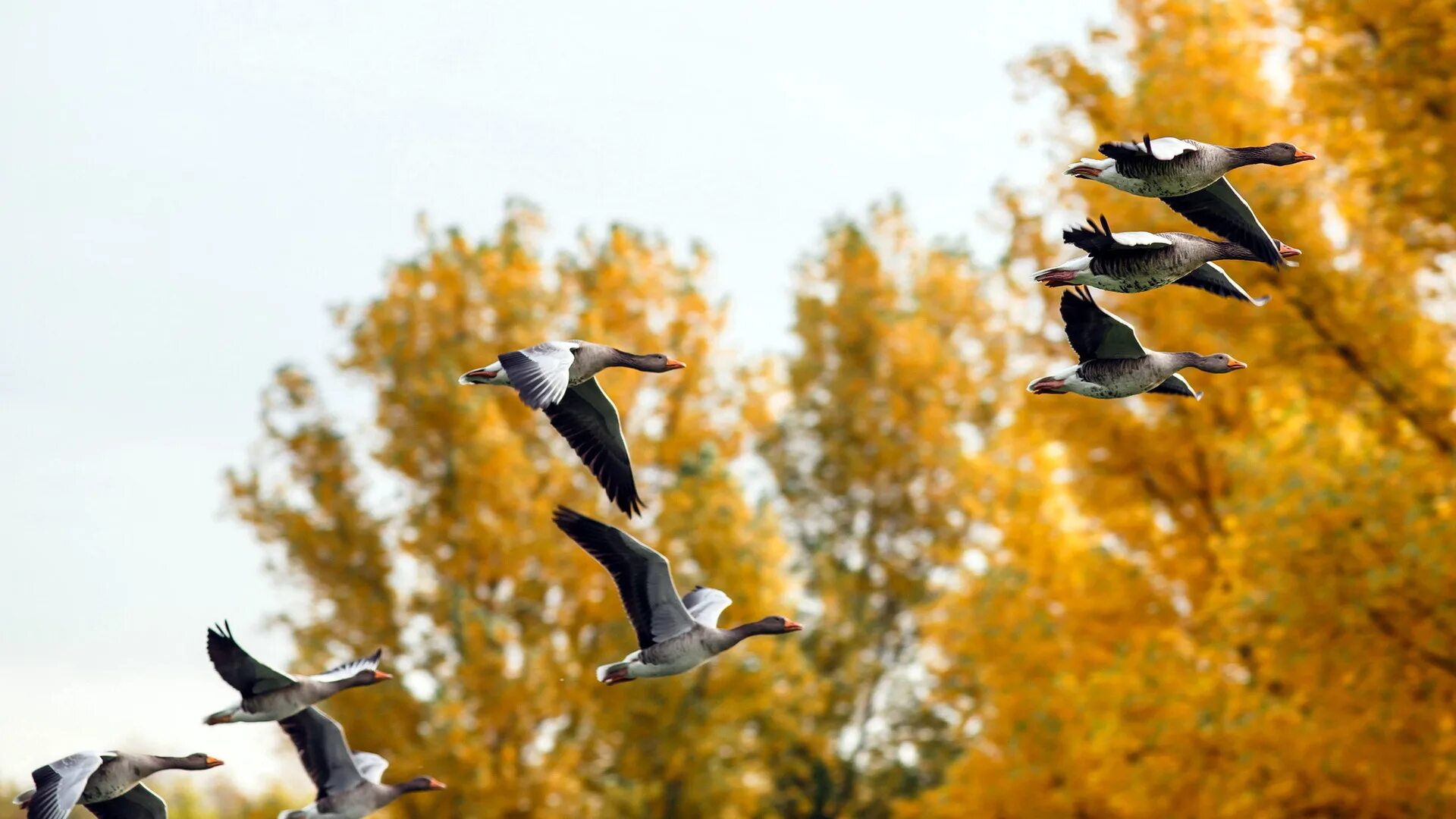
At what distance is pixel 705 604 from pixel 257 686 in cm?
227

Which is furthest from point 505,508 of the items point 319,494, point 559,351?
A: point 559,351

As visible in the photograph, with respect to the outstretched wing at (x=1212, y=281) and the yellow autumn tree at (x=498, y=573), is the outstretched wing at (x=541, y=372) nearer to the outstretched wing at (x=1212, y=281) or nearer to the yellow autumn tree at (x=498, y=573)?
the outstretched wing at (x=1212, y=281)

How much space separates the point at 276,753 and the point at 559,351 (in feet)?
39.3

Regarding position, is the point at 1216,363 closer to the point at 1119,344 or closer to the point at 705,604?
the point at 1119,344

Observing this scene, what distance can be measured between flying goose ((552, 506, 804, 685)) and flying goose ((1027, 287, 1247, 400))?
1.89 meters

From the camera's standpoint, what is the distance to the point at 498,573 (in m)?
19.0

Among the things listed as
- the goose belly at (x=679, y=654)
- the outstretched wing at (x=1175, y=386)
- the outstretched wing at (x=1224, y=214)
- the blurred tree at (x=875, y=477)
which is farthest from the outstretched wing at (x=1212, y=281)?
the blurred tree at (x=875, y=477)

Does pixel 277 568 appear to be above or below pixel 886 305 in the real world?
below

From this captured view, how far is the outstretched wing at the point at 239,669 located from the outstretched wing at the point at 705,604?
6.46ft

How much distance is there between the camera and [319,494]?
19.3 metres

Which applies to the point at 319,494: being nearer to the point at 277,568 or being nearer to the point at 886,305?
the point at 277,568

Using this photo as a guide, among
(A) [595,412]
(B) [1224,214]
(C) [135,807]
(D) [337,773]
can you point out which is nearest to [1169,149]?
(B) [1224,214]

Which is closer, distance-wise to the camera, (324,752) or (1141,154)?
(1141,154)

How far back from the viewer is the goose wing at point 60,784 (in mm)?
6508
